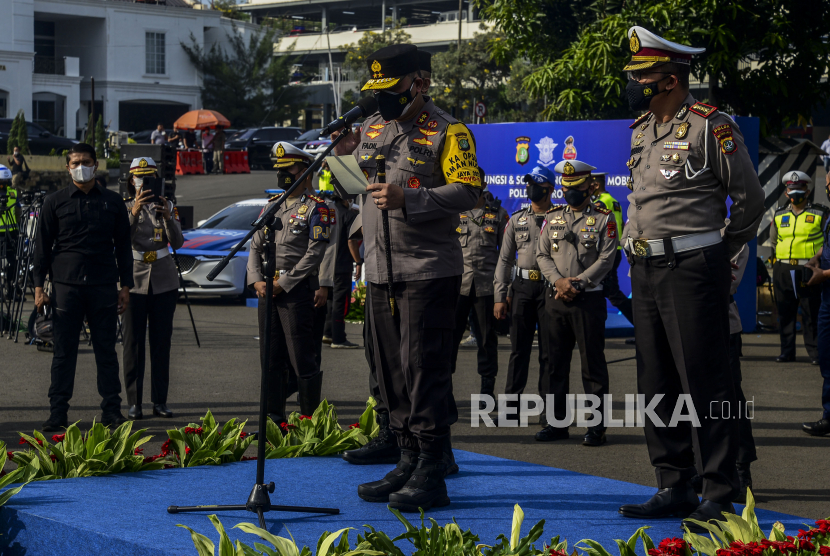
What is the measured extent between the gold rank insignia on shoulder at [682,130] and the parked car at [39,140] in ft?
114

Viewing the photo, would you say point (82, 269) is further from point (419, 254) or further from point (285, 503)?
point (419, 254)

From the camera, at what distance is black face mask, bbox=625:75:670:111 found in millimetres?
4434

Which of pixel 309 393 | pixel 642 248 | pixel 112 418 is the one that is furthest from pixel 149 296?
pixel 642 248

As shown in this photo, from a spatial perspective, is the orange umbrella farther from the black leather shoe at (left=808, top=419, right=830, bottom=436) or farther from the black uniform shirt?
the black leather shoe at (left=808, top=419, right=830, bottom=436)

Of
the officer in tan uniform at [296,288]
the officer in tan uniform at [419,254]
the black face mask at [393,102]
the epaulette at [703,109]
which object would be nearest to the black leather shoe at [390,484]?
the officer in tan uniform at [419,254]

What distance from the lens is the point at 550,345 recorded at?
773cm

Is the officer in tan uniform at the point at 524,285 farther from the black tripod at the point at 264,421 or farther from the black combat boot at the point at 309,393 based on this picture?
the black tripod at the point at 264,421

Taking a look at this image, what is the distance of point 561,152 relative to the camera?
556 inches

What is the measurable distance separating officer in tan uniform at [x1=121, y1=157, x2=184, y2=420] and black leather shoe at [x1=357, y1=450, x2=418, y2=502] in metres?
3.88

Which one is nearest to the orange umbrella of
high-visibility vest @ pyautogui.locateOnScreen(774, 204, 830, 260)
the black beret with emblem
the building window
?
the building window

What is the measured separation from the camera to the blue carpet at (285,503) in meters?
4.15

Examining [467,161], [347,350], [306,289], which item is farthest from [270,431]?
[347,350]

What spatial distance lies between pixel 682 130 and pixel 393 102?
1.29 meters

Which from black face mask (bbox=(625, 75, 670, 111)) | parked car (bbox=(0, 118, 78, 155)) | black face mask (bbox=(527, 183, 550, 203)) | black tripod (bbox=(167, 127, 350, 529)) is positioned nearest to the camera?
black tripod (bbox=(167, 127, 350, 529))
